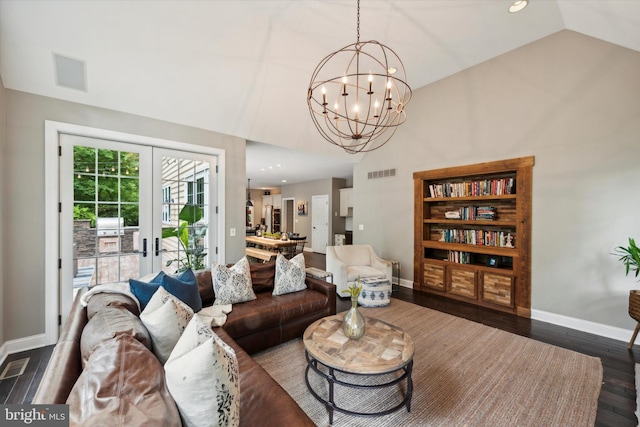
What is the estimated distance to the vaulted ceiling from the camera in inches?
92.1

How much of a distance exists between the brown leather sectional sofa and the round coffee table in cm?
47

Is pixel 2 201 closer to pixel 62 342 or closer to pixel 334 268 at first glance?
pixel 62 342

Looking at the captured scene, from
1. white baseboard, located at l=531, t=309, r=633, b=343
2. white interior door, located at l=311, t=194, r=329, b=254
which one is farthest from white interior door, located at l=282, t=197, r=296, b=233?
white baseboard, located at l=531, t=309, r=633, b=343

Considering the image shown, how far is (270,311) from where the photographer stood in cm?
260

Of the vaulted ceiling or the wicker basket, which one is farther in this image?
the wicker basket

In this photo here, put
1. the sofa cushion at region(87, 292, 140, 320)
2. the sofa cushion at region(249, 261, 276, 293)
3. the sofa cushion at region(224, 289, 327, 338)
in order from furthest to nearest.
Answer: the sofa cushion at region(249, 261, 276, 293), the sofa cushion at region(224, 289, 327, 338), the sofa cushion at region(87, 292, 140, 320)

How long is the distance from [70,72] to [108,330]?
2873 mm

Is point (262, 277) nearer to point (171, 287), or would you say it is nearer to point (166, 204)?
point (171, 287)

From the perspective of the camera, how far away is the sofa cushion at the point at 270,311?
2402 mm

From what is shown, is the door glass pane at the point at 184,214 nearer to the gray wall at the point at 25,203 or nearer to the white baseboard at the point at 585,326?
the gray wall at the point at 25,203

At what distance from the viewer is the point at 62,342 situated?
4.29ft

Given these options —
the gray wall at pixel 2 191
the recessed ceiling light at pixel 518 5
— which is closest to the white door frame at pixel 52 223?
the gray wall at pixel 2 191

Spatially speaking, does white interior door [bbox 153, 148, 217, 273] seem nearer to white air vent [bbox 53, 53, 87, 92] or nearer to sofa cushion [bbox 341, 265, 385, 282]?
white air vent [bbox 53, 53, 87, 92]

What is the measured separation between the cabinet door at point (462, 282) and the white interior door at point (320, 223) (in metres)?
5.26
